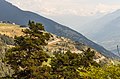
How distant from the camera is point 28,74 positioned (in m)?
49.7

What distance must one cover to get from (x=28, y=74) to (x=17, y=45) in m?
4.56

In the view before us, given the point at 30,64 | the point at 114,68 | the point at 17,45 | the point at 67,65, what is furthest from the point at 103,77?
the point at 67,65

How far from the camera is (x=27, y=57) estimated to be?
Result: 164ft

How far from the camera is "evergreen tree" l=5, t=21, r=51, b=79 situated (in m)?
49.1

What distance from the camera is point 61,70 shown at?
187 ft

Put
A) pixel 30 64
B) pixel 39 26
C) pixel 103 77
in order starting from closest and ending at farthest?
pixel 103 77, pixel 30 64, pixel 39 26

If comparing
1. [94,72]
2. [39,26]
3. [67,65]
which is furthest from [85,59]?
[94,72]

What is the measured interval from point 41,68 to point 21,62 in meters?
2.87

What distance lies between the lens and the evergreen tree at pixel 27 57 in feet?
161

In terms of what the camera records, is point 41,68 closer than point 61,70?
Yes

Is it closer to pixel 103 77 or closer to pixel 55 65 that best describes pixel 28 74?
pixel 55 65

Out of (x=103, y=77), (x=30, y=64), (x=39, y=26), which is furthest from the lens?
(x=39, y=26)

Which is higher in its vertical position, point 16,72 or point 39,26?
point 39,26

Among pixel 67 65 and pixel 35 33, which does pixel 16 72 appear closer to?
pixel 35 33
